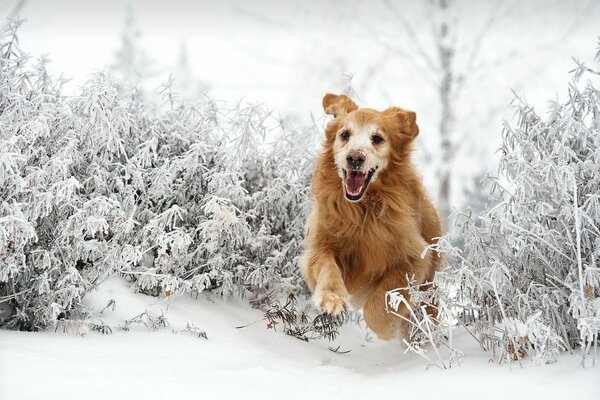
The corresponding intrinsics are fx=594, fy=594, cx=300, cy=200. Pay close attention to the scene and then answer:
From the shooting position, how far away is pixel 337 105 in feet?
16.2

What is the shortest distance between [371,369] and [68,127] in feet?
8.51

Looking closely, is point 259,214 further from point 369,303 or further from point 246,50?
point 246,50

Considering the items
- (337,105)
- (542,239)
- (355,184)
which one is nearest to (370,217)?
(355,184)

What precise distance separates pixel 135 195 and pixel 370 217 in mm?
1791

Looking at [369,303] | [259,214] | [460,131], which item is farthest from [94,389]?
[460,131]

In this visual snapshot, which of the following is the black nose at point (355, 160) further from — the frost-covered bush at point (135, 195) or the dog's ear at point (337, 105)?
the frost-covered bush at point (135, 195)

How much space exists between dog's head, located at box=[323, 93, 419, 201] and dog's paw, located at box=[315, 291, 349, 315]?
77 centimetres

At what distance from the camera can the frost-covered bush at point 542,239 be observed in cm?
287

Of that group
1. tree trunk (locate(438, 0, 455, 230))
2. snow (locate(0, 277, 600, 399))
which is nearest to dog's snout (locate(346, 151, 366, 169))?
snow (locate(0, 277, 600, 399))

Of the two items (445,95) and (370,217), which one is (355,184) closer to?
(370,217)

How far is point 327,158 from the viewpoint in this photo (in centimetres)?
457

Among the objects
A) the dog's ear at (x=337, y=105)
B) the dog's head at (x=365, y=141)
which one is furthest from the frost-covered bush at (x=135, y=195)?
the dog's head at (x=365, y=141)

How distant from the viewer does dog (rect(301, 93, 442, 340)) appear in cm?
434

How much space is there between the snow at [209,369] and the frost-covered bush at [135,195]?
261 millimetres
